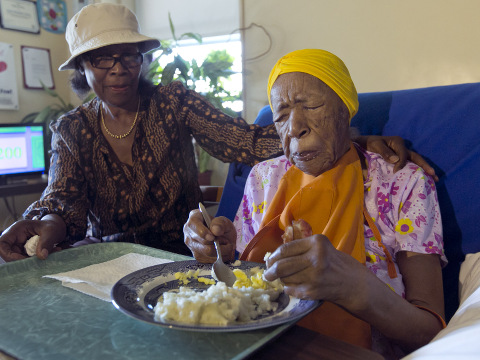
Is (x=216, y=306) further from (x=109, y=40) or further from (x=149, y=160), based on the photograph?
(x=109, y=40)

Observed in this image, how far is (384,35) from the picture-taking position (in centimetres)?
293

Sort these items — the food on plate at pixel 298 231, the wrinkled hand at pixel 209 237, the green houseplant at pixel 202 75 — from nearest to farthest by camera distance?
the food on plate at pixel 298 231
the wrinkled hand at pixel 209 237
the green houseplant at pixel 202 75

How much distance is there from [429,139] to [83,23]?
4.46ft

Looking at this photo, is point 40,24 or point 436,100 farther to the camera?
point 40,24

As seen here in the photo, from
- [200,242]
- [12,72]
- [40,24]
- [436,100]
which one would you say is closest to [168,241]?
[200,242]

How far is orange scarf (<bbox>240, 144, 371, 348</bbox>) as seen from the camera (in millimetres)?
1080

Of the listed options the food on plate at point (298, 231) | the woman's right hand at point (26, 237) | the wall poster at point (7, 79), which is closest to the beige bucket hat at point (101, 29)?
the woman's right hand at point (26, 237)

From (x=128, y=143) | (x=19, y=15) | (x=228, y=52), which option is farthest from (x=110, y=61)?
(x=19, y=15)

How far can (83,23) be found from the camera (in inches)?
66.3

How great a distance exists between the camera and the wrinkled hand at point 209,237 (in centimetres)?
108

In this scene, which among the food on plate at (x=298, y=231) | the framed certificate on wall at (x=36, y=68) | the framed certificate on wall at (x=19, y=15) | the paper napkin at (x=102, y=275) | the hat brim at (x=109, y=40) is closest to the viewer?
the food on plate at (x=298, y=231)

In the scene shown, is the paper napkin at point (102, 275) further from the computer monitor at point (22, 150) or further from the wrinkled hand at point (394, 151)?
the computer monitor at point (22, 150)

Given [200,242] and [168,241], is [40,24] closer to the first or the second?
[168,241]

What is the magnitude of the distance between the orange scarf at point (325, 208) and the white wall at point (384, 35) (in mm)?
1946
